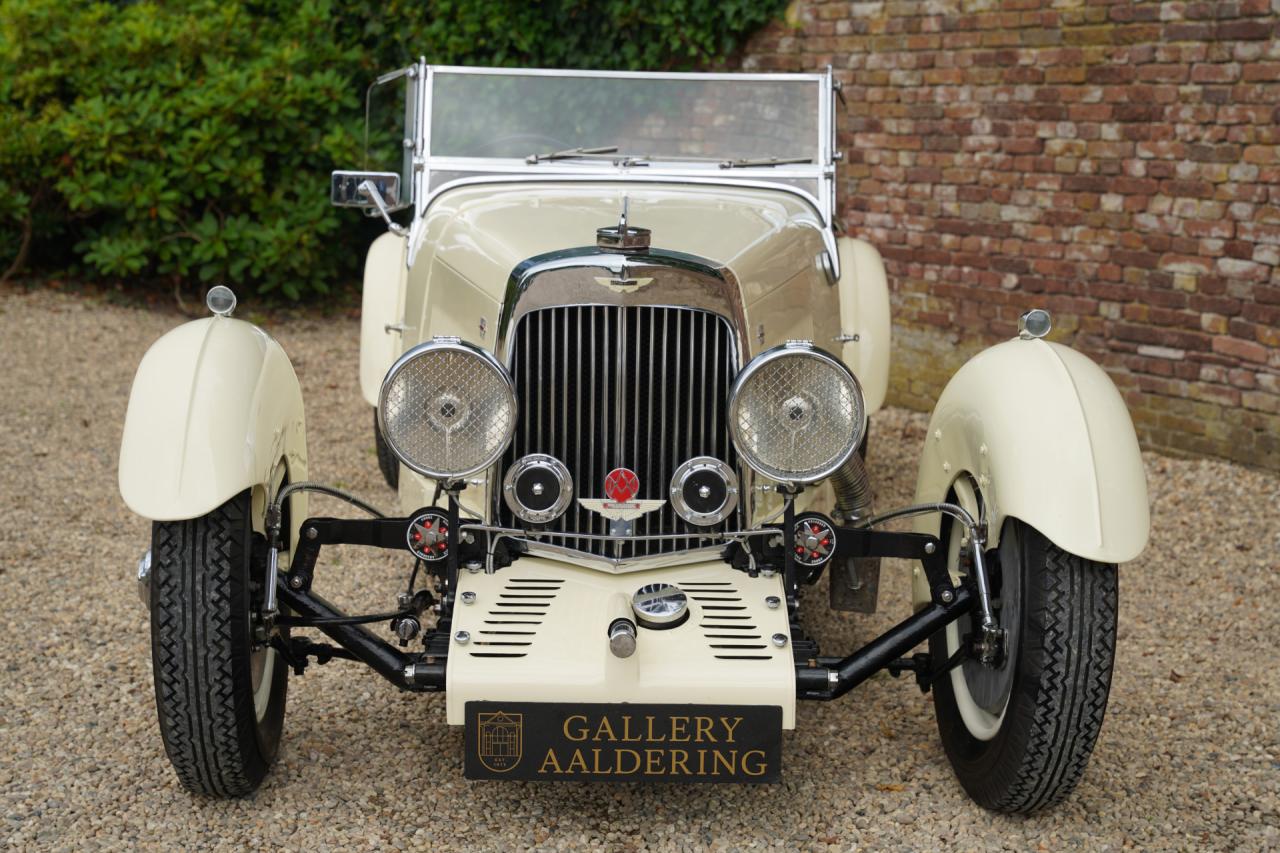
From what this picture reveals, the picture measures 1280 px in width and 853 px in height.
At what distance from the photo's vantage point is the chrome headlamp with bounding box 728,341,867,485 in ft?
8.98

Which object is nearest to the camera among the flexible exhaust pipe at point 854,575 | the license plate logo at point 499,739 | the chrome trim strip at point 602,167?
the license plate logo at point 499,739

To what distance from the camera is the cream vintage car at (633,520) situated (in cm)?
267

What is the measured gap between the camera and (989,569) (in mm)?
2992

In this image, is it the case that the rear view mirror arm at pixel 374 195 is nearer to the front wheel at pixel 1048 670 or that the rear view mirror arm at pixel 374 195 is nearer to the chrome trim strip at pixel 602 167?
the chrome trim strip at pixel 602 167

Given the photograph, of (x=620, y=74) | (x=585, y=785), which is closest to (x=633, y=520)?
(x=585, y=785)

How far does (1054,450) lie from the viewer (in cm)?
280

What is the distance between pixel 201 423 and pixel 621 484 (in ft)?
3.07

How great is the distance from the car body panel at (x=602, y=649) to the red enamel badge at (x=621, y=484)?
0.21 m

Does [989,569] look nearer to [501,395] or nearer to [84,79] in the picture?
[501,395]

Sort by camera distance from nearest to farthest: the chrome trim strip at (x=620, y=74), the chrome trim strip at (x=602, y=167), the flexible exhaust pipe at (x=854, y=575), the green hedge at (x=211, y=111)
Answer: the flexible exhaust pipe at (x=854, y=575), the chrome trim strip at (x=602, y=167), the chrome trim strip at (x=620, y=74), the green hedge at (x=211, y=111)

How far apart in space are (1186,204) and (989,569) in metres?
3.21

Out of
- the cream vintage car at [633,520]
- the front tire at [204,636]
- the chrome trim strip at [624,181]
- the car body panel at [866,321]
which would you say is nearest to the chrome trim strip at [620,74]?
the chrome trim strip at [624,181]

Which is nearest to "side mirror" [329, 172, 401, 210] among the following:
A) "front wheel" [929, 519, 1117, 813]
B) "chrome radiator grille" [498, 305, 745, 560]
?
"chrome radiator grille" [498, 305, 745, 560]

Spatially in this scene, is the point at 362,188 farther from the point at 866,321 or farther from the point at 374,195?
the point at 866,321
